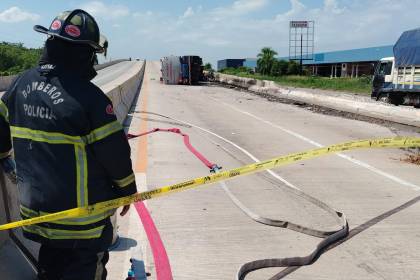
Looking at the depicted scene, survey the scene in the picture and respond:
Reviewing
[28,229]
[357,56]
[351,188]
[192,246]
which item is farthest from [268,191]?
[357,56]

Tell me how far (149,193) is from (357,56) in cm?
7105

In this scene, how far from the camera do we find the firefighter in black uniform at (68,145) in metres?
2.63

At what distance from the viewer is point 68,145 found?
264 cm

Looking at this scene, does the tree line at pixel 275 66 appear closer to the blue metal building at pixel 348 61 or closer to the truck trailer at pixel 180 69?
the blue metal building at pixel 348 61

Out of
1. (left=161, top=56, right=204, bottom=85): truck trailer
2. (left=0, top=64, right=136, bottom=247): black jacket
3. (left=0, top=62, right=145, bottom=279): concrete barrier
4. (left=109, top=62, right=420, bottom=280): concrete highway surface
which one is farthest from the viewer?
(left=161, top=56, right=204, bottom=85): truck trailer

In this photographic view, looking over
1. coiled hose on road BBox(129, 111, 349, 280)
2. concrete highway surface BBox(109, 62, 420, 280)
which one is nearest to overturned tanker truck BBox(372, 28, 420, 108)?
concrete highway surface BBox(109, 62, 420, 280)

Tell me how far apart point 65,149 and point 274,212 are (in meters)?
4.21

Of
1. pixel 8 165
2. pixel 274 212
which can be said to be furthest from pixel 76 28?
pixel 274 212

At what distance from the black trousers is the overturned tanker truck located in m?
22.9

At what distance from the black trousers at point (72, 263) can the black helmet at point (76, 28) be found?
1.16 meters

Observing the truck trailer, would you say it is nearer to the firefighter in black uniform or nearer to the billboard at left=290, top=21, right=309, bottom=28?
the firefighter in black uniform

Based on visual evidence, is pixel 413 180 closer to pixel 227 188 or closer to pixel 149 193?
pixel 227 188

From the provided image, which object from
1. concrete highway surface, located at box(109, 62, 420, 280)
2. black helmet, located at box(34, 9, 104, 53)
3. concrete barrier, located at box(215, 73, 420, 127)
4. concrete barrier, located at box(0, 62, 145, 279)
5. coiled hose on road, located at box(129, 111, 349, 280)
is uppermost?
black helmet, located at box(34, 9, 104, 53)

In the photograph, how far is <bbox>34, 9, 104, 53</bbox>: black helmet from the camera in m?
2.65
